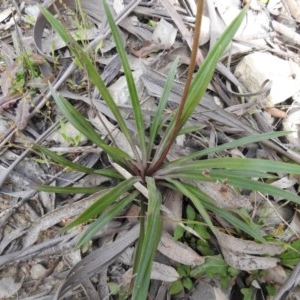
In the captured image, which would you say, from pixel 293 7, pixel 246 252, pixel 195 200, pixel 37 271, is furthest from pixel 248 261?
pixel 293 7

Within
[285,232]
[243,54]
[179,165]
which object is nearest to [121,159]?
[179,165]

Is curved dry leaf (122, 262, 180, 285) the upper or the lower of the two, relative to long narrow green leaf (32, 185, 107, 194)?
lower

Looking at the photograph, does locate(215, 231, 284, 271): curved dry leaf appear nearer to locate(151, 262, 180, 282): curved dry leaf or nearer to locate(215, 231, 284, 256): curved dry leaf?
locate(215, 231, 284, 256): curved dry leaf

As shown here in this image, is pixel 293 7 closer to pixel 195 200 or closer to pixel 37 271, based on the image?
pixel 195 200

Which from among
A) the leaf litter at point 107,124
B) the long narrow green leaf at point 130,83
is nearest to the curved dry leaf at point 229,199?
the leaf litter at point 107,124

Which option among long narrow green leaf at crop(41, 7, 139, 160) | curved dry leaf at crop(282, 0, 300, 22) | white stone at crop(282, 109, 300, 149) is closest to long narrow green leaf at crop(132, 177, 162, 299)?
long narrow green leaf at crop(41, 7, 139, 160)

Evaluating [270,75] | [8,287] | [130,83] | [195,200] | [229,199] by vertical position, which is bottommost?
[8,287]
